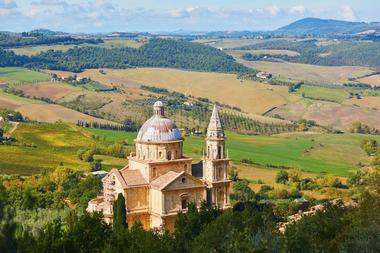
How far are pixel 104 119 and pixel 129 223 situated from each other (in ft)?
270

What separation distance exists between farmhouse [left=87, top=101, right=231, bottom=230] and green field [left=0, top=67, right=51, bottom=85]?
12260cm

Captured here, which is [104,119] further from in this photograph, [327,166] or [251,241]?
[251,241]

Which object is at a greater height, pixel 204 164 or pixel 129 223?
pixel 204 164

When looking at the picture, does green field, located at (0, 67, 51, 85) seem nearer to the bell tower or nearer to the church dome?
the church dome

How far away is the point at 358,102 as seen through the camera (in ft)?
586

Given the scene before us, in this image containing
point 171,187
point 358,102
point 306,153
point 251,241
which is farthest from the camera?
point 358,102

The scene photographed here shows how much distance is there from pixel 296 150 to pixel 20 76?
3825 inches

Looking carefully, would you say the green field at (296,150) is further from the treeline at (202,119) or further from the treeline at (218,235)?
the treeline at (218,235)

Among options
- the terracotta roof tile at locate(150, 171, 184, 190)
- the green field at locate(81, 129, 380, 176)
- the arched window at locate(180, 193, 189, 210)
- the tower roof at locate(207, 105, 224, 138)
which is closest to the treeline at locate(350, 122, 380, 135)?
the green field at locate(81, 129, 380, 176)

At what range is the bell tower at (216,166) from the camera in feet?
213

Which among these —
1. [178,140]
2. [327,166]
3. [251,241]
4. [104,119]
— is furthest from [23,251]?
[104,119]

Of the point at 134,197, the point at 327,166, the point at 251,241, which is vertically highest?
the point at 251,241

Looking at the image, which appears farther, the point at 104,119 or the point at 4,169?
the point at 104,119

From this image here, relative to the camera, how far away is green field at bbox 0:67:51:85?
18338 centimetres
